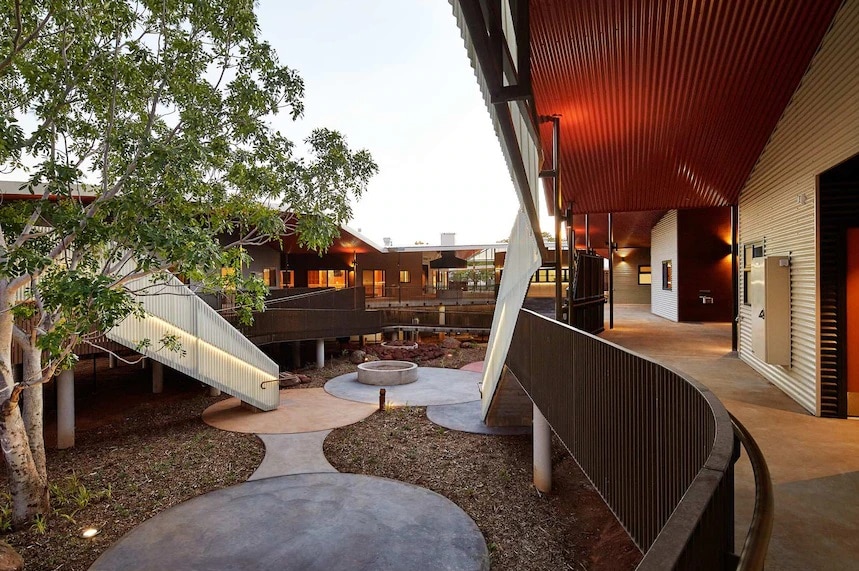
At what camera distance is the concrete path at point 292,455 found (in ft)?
29.6

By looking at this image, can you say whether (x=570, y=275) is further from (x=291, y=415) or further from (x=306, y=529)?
(x=291, y=415)

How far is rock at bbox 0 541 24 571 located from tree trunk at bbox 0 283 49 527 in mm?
1095

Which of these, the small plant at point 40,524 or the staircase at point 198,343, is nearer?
the small plant at point 40,524

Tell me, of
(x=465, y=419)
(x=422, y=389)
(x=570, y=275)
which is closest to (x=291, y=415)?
(x=422, y=389)

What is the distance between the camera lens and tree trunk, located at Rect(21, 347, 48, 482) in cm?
742

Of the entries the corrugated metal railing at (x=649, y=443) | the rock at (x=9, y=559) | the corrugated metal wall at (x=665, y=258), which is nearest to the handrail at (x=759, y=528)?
the corrugated metal railing at (x=649, y=443)

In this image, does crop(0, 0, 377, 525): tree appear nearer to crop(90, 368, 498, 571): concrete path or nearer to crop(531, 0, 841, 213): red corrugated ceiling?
crop(90, 368, 498, 571): concrete path

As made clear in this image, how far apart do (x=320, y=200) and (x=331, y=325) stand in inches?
453

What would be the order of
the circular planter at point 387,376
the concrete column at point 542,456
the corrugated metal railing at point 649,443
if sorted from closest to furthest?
the corrugated metal railing at point 649,443 → the concrete column at point 542,456 → the circular planter at point 387,376

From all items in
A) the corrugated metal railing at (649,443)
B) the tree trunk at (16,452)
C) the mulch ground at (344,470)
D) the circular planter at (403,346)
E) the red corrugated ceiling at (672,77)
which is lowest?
the mulch ground at (344,470)

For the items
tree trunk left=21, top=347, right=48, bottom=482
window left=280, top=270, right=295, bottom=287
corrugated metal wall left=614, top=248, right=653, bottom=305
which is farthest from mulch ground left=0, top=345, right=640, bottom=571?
corrugated metal wall left=614, top=248, right=653, bottom=305

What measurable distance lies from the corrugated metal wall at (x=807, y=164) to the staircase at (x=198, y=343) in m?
10.9

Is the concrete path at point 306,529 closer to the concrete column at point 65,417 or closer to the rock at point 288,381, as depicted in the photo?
the concrete column at point 65,417

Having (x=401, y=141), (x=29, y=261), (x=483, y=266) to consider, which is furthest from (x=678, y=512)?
(x=401, y=141)
